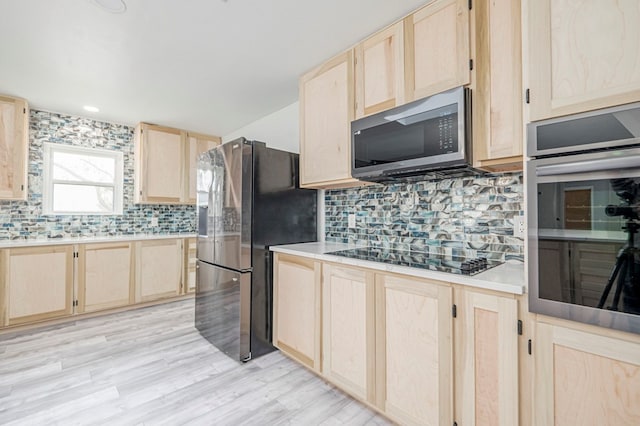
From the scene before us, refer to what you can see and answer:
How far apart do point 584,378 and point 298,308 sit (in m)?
1.64

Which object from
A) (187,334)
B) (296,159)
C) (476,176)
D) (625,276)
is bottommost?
(187,334)

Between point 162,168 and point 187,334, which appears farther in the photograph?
point 162,168

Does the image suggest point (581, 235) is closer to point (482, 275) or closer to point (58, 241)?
point (482, 275)

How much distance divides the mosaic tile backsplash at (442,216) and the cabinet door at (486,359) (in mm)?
586

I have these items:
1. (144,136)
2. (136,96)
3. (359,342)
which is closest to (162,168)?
(144,136)

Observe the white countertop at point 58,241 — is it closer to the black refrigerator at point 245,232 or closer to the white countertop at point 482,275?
the black refrigerator at point 245,232

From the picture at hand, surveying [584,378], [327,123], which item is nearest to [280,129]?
[327,123]

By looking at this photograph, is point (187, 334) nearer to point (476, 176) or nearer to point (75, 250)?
point (75, 250)

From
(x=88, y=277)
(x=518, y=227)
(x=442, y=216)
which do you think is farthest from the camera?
(x=88, y=277)

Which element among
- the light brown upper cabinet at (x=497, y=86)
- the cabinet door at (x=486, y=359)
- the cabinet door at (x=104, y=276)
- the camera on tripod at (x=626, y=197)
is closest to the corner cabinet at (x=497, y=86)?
the light brown upper cabinet at (x=497, y=86)

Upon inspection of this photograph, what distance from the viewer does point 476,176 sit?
5.84 feet

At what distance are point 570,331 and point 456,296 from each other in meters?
0.39

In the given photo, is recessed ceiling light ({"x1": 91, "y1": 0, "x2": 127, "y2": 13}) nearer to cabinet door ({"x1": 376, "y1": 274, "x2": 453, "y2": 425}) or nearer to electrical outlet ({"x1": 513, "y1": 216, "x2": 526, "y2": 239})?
cabinet door ({"x1": 376, "y1": 274, "x2": 453, "y2": 425})

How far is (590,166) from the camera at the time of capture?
98 centimetres
